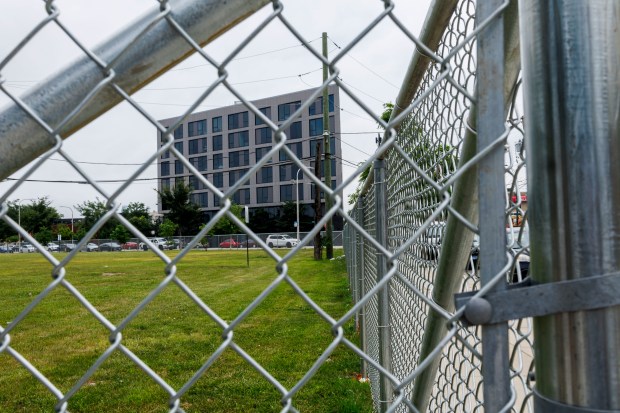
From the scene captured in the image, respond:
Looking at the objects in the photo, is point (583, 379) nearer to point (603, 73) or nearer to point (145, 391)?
point (603, 73)

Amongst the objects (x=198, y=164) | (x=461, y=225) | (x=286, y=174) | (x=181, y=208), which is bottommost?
(x=461, y=225)

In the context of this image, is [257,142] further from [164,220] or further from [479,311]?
[479,311]

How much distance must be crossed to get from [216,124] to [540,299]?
46223 mm

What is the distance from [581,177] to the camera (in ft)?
2.16

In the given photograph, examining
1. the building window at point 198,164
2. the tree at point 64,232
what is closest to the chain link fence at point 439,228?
the building window at point 198,164

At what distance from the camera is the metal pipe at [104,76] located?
0.72 meters

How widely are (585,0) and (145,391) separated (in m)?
4.24

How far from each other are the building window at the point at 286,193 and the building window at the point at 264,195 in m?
1.36

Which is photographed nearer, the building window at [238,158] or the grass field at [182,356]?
the grass field at [182,356]

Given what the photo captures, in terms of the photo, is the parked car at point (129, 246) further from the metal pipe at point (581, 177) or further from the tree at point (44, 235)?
the metal pipe at point (581, 177)

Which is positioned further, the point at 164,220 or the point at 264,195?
the point at 264,195

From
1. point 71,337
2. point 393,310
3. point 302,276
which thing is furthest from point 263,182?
point 393,310

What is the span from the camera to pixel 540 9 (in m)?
0.69

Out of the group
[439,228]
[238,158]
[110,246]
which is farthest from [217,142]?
[439,228]
